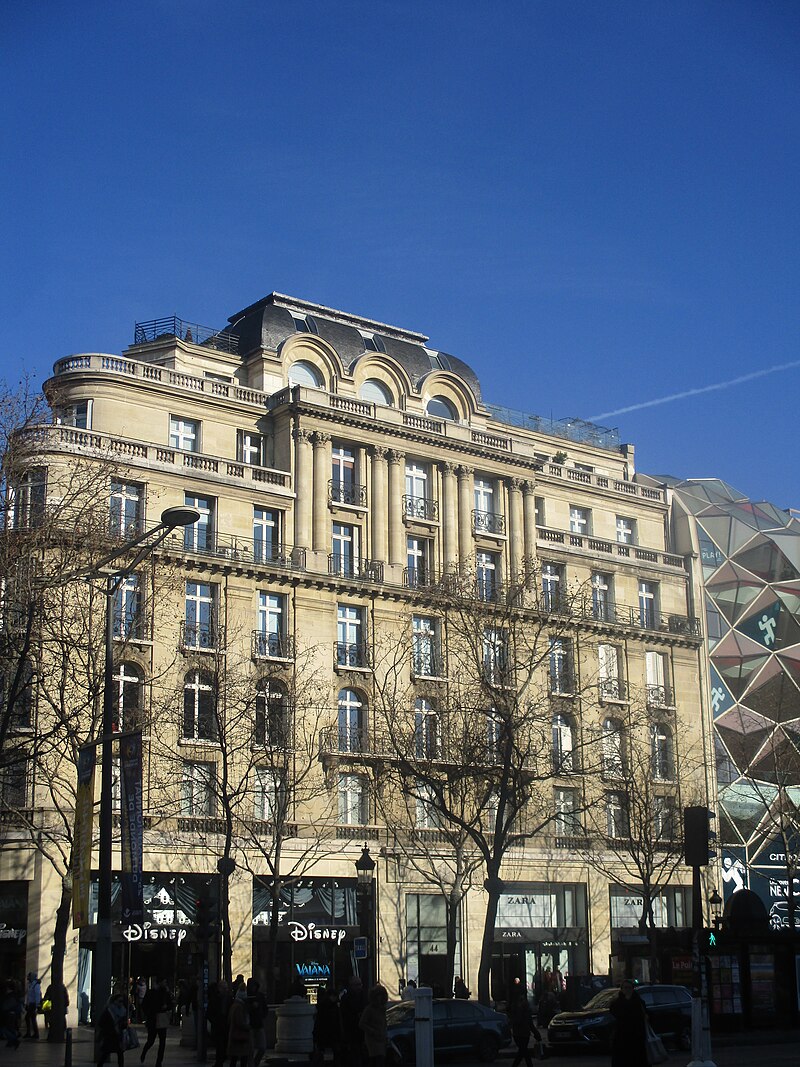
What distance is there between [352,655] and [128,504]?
1080 centimetres

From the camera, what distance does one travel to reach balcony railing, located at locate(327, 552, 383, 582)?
185 feet

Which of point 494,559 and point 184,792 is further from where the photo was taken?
point 494,559

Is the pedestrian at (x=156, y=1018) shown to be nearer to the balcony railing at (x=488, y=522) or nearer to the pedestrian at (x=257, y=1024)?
the pedestrian at (x=257, y=1024)

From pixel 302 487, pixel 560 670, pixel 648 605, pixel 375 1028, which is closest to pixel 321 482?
pixel 302 487

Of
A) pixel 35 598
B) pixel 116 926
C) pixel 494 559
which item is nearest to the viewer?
pixel 35 598

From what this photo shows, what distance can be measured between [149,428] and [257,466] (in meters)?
4.47

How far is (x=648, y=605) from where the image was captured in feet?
223

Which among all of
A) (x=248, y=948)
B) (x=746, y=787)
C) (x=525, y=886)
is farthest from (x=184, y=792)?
(x=746, y=787)

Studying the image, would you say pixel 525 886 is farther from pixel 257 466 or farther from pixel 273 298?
pixel 273 298

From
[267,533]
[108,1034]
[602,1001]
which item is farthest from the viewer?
[267,533]

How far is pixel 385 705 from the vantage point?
52.9m

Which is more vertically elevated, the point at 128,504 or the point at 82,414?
the point at 82,414

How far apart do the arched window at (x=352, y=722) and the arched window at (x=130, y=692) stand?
8.69 metres

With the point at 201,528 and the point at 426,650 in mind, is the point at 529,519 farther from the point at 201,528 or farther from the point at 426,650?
the point at 201,528
